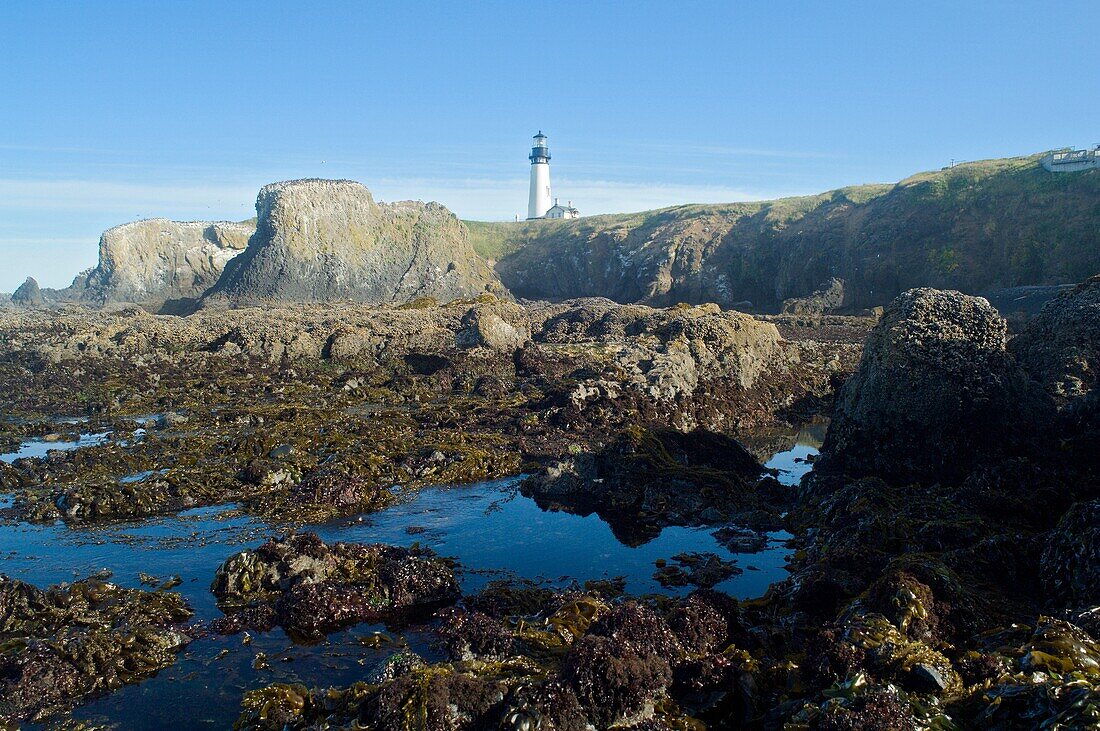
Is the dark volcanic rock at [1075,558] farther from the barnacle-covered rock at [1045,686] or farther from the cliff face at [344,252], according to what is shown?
the cliff face at [344,252]

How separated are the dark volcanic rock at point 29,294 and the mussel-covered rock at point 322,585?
82.2 metres

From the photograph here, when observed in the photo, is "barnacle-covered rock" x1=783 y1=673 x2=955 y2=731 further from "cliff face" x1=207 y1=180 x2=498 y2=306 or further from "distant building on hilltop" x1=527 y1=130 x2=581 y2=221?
"distant building on hilltop" x1=527 y1=130 x2=581 y2=221

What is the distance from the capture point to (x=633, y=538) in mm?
12242

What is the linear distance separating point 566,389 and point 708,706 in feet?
48.9

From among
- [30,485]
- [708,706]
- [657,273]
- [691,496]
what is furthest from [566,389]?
[657,273]

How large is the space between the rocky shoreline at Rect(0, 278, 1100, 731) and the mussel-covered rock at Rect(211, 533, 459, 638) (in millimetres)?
37

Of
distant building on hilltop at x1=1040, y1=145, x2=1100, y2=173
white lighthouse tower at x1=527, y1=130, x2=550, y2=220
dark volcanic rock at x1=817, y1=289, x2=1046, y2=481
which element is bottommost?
dark volcanic rock at x1=817, y1=289, x2=1046, y2=481

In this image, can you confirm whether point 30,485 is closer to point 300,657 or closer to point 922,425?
point 300,657

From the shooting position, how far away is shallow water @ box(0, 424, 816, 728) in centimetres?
732

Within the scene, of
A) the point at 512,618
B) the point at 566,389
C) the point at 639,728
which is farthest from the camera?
the point at 566,389

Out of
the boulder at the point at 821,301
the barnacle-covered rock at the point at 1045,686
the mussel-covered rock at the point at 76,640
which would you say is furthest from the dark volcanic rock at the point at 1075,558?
the boulder at the point at 821,301

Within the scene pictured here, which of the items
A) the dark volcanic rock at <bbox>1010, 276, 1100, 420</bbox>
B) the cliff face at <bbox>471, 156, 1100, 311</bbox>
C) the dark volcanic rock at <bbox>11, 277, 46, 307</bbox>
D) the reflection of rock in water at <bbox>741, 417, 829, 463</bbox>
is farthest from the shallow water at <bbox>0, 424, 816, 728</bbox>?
the dark volcanic rock at <bbox>11, 277, 46, 307</bbox>

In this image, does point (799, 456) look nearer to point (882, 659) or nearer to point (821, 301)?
point (882, 659)

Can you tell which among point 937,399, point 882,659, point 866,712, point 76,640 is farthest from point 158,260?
point 866,712
